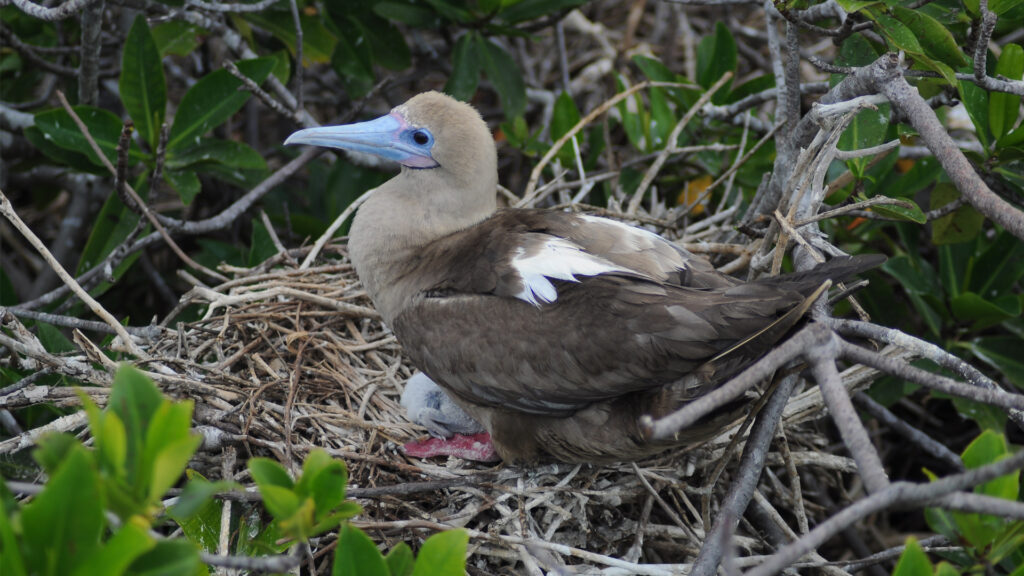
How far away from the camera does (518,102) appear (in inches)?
162

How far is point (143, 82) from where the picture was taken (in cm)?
352

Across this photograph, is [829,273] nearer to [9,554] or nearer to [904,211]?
[904,211]

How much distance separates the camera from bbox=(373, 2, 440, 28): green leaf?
3969 mm

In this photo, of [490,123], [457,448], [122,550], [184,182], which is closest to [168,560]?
[122,550]

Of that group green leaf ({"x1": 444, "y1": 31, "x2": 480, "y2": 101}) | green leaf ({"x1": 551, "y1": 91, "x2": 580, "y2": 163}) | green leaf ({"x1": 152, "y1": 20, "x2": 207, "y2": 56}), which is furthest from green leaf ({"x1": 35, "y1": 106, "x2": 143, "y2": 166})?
green leaf ({"x1": 551, "y1": 91, "x2": 580, "y2": 163})

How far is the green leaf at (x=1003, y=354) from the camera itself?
10.9 ft

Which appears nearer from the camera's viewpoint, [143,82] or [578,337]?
[578,337]

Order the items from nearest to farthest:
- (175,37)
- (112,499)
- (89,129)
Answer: (112,499)
(89,129)
(175,37)

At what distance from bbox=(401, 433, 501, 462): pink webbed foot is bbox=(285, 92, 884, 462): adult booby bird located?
0.46 ft

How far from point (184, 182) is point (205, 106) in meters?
0.32

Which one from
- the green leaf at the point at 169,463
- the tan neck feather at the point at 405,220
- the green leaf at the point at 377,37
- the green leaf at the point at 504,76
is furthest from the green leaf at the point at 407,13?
the green leaf at the point at 169,463

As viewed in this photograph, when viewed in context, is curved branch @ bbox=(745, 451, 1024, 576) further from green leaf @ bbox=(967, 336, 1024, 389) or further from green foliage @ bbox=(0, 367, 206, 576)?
green leaf @ bbox=(967, 336, 1024, 389)

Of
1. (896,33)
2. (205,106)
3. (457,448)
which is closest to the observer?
(896,33)

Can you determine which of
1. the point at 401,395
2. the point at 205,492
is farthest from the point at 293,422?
the point at 205,492
